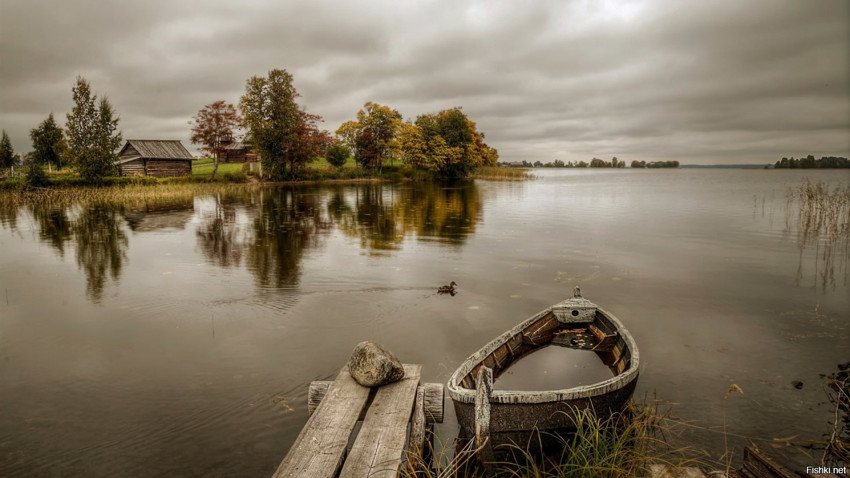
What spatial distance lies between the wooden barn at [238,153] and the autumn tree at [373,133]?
1471 centimetres

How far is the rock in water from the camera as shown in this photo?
4.96m

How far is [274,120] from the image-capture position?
57.2 meters

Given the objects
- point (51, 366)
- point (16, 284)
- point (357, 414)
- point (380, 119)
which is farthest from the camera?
point (380, 119)

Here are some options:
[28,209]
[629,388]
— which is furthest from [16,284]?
[28,209]

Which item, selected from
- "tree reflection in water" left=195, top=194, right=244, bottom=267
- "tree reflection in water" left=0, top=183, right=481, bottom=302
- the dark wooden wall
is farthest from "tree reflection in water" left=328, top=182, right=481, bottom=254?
the dark wooden wall

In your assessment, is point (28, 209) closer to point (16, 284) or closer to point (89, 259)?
point (89, 259)

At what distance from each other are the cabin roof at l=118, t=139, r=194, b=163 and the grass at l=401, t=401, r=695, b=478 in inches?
2497

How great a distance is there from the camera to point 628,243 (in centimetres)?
1758

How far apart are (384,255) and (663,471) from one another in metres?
11.5

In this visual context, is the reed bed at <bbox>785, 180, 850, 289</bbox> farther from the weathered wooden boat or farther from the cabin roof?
the cabin roof

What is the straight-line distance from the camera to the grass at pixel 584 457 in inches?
152

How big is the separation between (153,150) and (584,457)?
215 ft

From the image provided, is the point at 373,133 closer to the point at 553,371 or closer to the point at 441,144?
the point at 441,144

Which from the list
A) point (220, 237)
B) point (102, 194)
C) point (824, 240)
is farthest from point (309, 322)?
point (102, 194)
